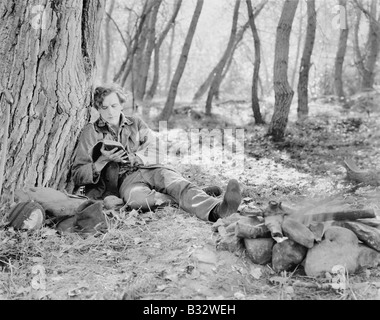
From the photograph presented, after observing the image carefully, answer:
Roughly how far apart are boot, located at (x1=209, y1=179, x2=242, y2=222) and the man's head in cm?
159

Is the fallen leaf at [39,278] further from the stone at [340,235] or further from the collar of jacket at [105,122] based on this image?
the collar of jacket at [105,122]

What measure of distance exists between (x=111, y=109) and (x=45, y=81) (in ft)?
2.70

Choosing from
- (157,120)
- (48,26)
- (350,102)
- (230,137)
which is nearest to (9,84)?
(48,26)

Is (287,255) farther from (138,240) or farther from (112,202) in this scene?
(112,202)

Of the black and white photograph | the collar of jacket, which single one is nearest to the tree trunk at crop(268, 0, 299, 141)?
the black and white photograph

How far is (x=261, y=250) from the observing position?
3.16 m

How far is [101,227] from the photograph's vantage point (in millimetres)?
3814

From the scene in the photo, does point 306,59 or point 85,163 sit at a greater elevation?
point 306,59

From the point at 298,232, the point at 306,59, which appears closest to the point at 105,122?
the point at 298,232

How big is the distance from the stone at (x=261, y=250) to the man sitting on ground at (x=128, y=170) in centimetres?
81

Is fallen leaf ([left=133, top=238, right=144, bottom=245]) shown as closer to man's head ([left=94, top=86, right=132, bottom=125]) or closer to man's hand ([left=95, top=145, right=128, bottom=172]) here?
man's hand ([left=95, top=145, right=128, bottom=172])

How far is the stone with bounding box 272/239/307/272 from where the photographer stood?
121 inches

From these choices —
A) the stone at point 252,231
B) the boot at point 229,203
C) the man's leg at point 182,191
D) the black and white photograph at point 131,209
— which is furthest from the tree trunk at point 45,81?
the stone at point 252,231
